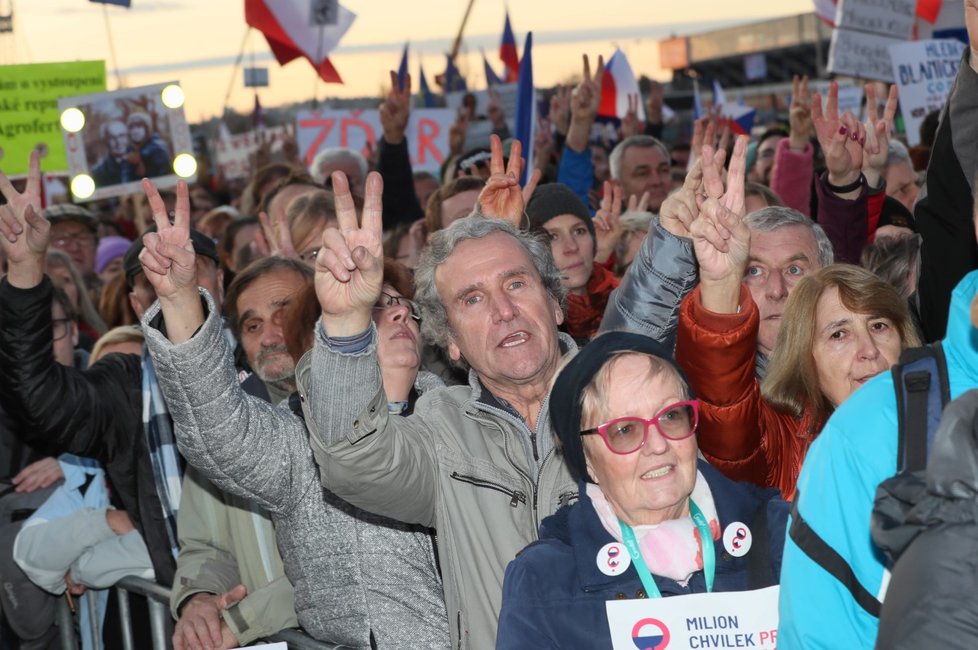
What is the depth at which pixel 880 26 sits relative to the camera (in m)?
9.94

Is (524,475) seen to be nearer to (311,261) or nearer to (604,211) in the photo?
(311,261)

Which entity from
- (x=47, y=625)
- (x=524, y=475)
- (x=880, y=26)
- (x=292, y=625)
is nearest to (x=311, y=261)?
(x=47, y=625)

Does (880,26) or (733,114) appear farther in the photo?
(733,114)

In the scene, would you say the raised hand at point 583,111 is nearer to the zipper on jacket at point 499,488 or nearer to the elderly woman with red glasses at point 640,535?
the zipper on jacket at point 499,488

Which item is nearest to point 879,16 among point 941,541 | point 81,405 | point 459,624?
point 81,405

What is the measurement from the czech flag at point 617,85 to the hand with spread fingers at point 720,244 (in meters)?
8.72

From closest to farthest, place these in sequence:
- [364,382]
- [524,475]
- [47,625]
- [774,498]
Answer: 1. [774,498]
2. [364,382]
3. [524,475]
4. [47,625]

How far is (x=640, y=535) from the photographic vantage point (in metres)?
2.69

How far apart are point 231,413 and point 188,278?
370mm

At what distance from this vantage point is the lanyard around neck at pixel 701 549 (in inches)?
102

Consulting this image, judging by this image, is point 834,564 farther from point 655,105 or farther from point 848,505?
point 655,105

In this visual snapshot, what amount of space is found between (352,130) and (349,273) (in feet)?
31.6

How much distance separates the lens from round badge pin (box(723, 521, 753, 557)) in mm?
2656

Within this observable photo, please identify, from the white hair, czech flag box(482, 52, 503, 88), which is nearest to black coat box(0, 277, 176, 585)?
the white hair
